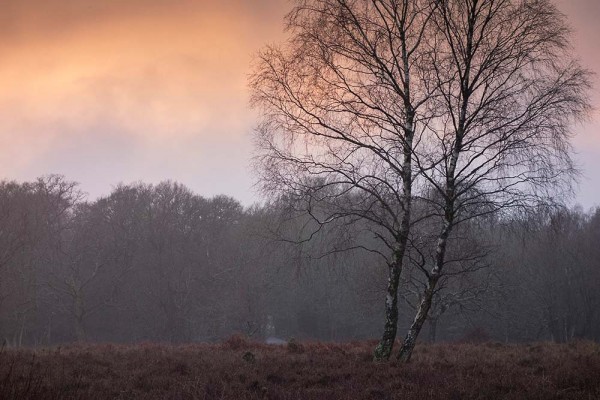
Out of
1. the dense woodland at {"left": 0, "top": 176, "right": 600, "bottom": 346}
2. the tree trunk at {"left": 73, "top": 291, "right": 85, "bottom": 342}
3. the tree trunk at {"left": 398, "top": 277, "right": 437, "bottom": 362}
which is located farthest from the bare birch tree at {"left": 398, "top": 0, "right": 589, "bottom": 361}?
the tree trunk at {"left": 73, "top": 291, "right": 85, "bottom": 342}

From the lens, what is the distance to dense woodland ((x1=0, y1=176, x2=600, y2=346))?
128ft

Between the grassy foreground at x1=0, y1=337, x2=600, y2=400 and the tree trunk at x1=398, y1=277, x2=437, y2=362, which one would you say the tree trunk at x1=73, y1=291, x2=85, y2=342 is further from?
the tree trunk at x1=398, y1=277, x2=437, y2=362

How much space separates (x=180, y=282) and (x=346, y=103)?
121 feet

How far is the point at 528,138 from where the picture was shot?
31.6 feet

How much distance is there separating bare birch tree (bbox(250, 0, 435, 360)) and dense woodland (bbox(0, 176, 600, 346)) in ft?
90.4

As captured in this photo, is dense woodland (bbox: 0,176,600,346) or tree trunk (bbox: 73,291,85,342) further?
dense woodland (bbox: 0,176,600,346)

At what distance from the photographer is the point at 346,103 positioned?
10.4 meters

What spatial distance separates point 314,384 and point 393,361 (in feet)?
8.06

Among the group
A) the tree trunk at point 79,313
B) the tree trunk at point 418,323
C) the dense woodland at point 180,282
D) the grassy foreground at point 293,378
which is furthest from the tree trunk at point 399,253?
the tree trunk at point 79,313

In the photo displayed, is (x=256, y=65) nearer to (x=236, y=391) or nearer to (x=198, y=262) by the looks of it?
(x=236, y=391)

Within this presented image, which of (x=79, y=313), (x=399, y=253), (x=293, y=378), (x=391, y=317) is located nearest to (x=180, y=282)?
(x=79, y=313)

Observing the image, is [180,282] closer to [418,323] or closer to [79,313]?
[79,313]

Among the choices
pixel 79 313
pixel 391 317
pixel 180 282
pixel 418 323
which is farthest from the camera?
pixel 180 282

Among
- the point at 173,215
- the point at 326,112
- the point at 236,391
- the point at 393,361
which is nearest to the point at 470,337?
the point at 393,361
